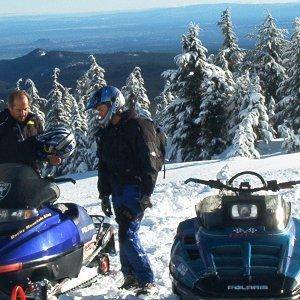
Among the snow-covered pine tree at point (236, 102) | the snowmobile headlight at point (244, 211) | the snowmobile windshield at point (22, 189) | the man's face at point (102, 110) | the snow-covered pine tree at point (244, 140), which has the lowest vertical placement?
the snow-covered pine tree at point (244, 140)

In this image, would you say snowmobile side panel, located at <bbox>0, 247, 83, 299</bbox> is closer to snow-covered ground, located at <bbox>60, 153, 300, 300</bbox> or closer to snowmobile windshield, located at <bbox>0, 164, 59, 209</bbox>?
snowmobile windshield, located at <bbox>0, 164, 59, 209</bbox>

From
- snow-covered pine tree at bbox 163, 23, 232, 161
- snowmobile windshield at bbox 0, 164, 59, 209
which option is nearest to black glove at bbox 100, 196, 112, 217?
snowmobile windshield at bbox 0, 164, 59, 209

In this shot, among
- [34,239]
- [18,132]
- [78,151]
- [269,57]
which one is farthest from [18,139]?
[78,151]

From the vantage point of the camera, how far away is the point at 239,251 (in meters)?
4.15

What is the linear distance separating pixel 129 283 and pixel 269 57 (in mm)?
31445

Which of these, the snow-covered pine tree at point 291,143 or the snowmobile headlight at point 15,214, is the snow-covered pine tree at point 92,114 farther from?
the snowmobile headlight at point 15,214

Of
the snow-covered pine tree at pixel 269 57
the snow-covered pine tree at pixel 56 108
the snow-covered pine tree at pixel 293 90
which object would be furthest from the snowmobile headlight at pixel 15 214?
the snow-covered pine tree at pixel 56 108

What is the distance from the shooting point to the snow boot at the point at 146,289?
5637 mm

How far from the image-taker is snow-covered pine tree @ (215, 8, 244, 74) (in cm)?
3859

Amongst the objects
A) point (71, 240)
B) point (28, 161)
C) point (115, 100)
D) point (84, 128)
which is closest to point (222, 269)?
point (71, 240)

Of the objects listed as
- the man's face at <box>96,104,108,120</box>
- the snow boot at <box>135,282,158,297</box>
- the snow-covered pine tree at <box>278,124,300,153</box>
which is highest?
the man's face at <box>96,104,108,120</box>

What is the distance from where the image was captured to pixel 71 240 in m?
5.04

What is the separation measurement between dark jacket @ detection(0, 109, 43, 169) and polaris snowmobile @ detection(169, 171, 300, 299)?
6.30ft

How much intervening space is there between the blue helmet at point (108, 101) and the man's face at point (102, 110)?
22 millimetres
